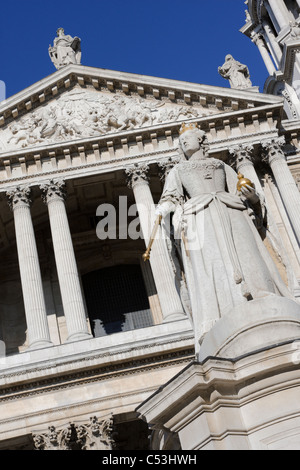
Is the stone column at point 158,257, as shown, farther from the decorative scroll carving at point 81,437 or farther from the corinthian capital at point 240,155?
the decorative scroll carving at point 81,437

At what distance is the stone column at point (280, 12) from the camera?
1628 inches

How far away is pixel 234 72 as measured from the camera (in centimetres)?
2639

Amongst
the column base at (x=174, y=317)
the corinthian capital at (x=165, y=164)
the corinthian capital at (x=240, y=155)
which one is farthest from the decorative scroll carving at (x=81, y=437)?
the corinthian capital at (x=240, y=155)

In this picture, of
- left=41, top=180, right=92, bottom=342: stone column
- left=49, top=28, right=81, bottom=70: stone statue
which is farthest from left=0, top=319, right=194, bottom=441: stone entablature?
left=49, top=28, right=81, bottom=70: stone statue

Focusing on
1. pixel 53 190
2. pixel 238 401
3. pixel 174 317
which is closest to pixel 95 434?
pixel 174 317

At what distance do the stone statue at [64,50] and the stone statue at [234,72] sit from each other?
20.5 feet

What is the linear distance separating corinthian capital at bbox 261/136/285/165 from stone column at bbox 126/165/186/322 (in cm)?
458

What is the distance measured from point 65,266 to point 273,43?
2918 cm

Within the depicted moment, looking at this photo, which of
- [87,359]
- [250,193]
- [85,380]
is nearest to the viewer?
[250,193]

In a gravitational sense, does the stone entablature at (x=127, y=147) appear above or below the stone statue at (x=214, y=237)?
above

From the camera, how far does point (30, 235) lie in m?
22.1

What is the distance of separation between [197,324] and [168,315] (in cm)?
1374

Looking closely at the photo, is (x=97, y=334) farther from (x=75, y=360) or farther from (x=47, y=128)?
(x=47, y=128)

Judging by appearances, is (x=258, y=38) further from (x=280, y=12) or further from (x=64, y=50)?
(x=64, y=50)
